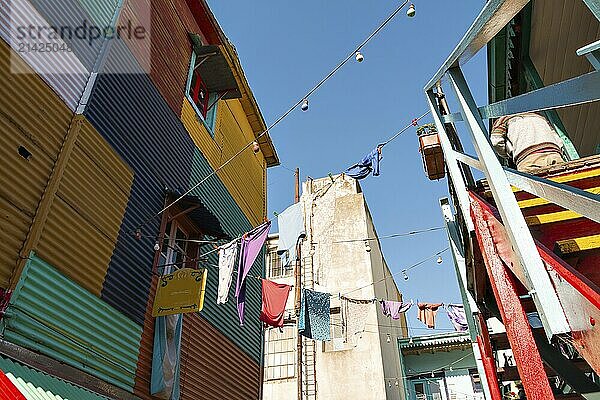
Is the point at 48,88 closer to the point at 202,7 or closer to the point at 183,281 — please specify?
A: the point at 183,281

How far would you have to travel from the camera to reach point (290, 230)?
10.7 metres

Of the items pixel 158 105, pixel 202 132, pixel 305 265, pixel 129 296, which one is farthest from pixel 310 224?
pixel 129 296

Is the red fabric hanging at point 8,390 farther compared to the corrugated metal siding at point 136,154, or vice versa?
the corrugated metal siding at point 136,154

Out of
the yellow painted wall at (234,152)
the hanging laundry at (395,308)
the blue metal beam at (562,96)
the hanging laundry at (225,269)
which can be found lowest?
the blue metal beam at (562,96)

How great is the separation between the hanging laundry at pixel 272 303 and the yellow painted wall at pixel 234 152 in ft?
8.16

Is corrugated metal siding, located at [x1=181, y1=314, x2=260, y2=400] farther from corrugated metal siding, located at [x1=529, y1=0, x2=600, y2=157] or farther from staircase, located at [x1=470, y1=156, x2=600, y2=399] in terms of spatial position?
corrugated metal siding, located at [x1=529, y1=0, x2=600, y2=157]

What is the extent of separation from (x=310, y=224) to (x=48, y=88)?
17433 millimetres

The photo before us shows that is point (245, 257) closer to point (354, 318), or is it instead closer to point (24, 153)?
point (24, 153)

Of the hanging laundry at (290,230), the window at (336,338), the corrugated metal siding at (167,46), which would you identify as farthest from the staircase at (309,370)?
the corrugated metal siding at (167,46)

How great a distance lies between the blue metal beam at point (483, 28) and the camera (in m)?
2.41

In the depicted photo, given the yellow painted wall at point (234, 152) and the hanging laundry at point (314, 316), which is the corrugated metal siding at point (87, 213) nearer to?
the yellow painted wall at point (234, 152)

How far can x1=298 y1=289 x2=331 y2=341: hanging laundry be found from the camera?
12.2m

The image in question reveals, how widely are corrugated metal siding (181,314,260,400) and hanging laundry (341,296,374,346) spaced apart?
844cm

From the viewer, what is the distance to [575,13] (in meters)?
5.65
